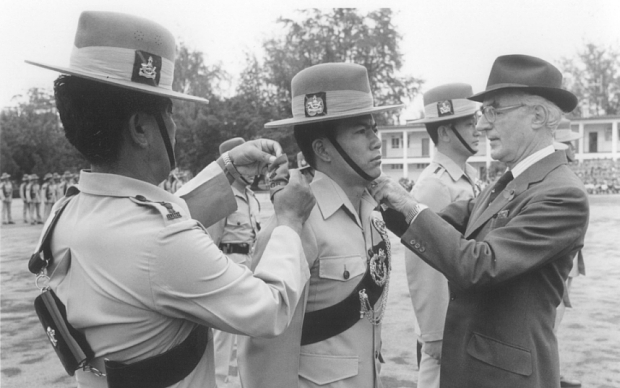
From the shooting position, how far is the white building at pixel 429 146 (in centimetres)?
4822

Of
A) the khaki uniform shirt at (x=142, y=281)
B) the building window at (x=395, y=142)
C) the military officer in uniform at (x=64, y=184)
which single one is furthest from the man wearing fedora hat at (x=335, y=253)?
the building window at (x=395, y=142)

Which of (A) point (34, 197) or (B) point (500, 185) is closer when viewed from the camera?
(B) point (500, 185)

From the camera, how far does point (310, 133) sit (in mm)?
2846

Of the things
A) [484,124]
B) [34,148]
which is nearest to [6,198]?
[34,148]

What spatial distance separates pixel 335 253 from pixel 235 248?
4334 millimetres

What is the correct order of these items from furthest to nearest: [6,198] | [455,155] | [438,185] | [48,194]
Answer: [6,198], [48,194], [455,155], [438,185]

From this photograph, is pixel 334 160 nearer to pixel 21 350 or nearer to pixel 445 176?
pixel 445 176

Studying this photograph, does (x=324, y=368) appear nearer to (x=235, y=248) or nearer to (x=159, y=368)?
(x=159, y=368)

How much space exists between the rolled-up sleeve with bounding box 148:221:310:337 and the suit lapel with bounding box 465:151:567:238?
1401 millimetres

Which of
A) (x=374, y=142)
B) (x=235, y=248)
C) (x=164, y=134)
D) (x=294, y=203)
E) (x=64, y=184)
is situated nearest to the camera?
(x=164, y=134)

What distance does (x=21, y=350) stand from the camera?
6.21m

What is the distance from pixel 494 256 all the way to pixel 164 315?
1.47m

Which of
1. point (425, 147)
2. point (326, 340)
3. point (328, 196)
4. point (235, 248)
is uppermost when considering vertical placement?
point (328, 196)

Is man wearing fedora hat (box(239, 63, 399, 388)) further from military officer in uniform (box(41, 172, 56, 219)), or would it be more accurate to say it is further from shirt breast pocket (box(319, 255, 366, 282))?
military officer in uniform (box(41, 172, 56, 219))
